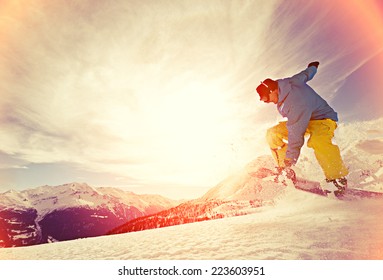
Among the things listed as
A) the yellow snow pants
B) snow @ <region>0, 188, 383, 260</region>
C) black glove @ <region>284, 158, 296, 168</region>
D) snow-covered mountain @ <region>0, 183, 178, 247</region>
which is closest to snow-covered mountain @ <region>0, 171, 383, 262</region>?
snow @ <region>0, 188, 383, 260</region>

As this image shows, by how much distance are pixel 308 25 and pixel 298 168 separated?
1.58 metres

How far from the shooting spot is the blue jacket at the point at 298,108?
2561mm

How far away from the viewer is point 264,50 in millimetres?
3801

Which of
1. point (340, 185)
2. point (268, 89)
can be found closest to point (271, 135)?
point (268, 89)

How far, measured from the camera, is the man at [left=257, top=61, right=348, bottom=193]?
2.57 meters

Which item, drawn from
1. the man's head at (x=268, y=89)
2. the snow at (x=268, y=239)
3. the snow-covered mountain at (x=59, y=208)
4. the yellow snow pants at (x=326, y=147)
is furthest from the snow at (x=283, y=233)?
the snow-covered mountain at (x=59, y=208)

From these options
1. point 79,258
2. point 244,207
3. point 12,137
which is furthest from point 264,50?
point 12,137

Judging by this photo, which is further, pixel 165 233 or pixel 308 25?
pixel 308 25

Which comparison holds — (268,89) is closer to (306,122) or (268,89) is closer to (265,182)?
(306,122)

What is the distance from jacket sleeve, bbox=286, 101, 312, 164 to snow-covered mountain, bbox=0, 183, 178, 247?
315 cm

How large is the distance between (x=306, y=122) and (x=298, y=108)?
126 mm

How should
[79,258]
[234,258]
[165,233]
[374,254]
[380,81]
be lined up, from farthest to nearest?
[380,81] → [165,233] → [79,258] → [234,258] → [374,254]

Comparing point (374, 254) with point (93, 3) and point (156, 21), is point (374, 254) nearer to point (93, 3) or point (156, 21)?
point (156, 21)

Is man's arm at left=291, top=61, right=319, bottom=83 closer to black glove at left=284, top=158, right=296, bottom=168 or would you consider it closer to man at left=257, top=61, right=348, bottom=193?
man at left=257, top=61, right=348, bottom=193
